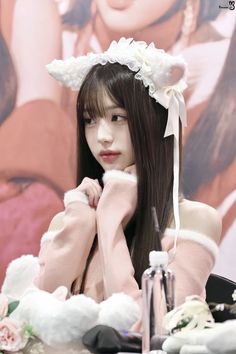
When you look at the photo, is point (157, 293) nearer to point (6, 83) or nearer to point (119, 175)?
point (119, 175)

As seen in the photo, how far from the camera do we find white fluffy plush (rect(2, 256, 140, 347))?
1160 millimetres

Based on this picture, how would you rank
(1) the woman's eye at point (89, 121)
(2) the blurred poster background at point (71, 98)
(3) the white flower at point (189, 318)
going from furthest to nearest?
1. (2) the blurred poster background at point (71, 98)
2. (1) the woman's eye at point (89, 121)
3. (3) the white flower at point (189, 318)

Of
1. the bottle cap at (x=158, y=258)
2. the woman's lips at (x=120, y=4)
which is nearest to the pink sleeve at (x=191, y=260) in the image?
the bottle cap at (x=158, y=258)

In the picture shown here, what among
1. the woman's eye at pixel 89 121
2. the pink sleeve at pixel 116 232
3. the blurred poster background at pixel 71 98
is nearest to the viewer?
the pink sleeve at pixel 116 232

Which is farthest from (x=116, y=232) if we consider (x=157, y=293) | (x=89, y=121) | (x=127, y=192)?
A: (x=157, y=293)

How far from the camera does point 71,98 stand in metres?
2.92

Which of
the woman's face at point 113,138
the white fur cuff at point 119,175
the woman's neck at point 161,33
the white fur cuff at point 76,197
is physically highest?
the woman's neck at point 161,33

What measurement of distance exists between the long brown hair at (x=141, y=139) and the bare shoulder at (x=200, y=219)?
0.14 ft

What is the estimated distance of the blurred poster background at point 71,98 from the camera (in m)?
2.78

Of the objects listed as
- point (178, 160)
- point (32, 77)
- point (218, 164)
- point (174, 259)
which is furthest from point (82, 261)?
point (32, 77)

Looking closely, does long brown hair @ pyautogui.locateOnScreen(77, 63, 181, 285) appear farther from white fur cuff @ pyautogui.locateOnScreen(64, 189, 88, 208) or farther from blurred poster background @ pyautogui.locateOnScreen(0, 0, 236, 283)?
blurred poster background @ pyautogui.locateOnScreen(0, 0, 236, 283)

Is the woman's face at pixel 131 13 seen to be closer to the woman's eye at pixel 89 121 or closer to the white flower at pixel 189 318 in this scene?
the woman's eye at pixel 89 121


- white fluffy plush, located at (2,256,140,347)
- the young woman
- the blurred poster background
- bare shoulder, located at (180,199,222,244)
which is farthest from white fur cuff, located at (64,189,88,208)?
the blurred poster background

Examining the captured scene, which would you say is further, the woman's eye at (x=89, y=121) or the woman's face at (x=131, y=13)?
the woman's face at (x=131, y=13)
